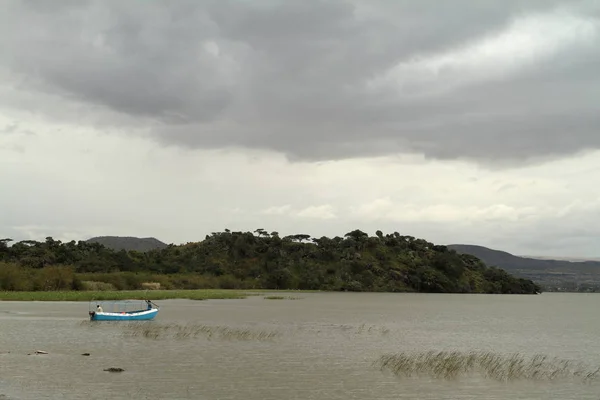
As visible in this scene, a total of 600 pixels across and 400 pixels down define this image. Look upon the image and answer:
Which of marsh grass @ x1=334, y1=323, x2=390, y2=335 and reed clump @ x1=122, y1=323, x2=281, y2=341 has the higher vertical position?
reed clump @ x1=122, y1=323, x2=281, y2=341

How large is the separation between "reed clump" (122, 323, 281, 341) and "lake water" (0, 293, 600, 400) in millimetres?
87

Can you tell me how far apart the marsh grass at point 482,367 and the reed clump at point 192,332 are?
13361 mm

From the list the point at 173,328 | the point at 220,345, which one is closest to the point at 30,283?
the point at 173,328

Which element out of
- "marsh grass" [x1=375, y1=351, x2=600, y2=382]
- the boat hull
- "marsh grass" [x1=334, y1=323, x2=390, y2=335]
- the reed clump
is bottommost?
"marsh grass" [x1=334, y1=323, x2=390, y2=335]

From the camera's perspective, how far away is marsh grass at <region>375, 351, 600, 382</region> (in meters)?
33.1

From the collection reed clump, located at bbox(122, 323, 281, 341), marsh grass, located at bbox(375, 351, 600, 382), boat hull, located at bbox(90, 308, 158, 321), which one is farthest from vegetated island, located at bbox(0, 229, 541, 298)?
marsh grass, located at bbox(375, 351, 600, 382)

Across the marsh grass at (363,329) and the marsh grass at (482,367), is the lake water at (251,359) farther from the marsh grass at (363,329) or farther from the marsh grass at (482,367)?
the marsh grass at (482,367)

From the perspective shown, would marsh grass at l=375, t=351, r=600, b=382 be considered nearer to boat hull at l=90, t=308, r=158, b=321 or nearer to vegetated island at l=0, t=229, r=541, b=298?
boat hull at l=90, t=308, r=158, b=321

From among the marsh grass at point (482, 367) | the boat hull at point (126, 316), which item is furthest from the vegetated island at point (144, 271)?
the marsh grass at point (482, 367)

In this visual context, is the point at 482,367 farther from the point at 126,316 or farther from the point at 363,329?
the point at 126,316

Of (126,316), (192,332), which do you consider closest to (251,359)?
(192,332)

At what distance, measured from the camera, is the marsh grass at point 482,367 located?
3313 centimetres

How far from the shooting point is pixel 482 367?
117ft

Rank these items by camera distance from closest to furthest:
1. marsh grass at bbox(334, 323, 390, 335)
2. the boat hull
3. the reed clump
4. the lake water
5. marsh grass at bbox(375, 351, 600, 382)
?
the lake water
marsh grass at bbox(375, 351, 600, 382)
the reed clump
marsh grass at bbox(334, 323, 390, 335)
the boat hull
